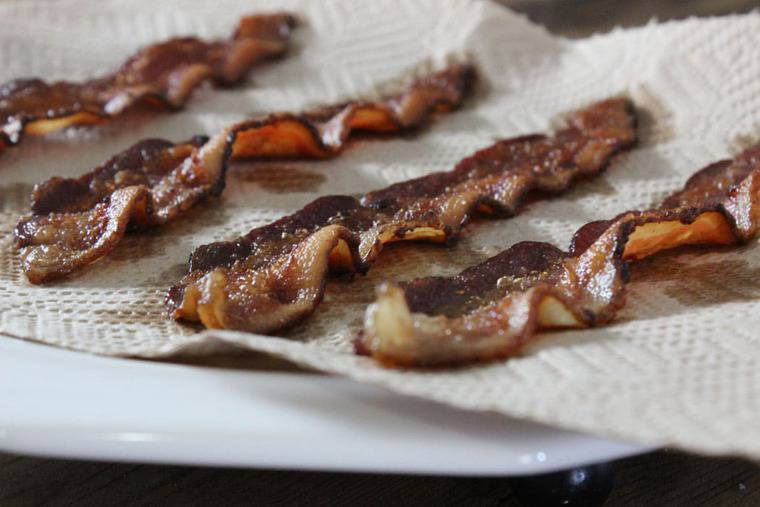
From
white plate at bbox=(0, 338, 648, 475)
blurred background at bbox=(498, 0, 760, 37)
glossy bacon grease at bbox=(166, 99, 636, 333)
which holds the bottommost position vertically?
white plate at bbox=(0, 338, 648, 475)

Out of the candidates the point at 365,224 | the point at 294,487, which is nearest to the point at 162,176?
the point at 365,224

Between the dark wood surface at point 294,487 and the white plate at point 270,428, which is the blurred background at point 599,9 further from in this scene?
the white plate at point 270,428

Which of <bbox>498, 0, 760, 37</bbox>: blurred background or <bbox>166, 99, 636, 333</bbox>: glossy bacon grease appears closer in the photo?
<bbox>166, 99, 636, 333</bbox>: glossy bacon grease

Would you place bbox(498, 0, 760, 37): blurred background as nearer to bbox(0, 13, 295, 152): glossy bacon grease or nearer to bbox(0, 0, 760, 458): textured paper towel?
bbox(0, 0, 760, 458): textured paper towel

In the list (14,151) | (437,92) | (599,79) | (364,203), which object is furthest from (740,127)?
(14,151)

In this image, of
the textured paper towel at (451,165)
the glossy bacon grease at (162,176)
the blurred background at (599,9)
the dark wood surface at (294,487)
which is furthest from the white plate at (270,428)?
the blurred background at (599,9)

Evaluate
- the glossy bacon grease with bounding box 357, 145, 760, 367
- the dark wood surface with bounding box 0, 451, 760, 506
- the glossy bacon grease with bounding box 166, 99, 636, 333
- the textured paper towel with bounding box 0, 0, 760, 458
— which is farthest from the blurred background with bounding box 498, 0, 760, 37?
the dark wood surface with bounding box 0, 451, 760, 506
